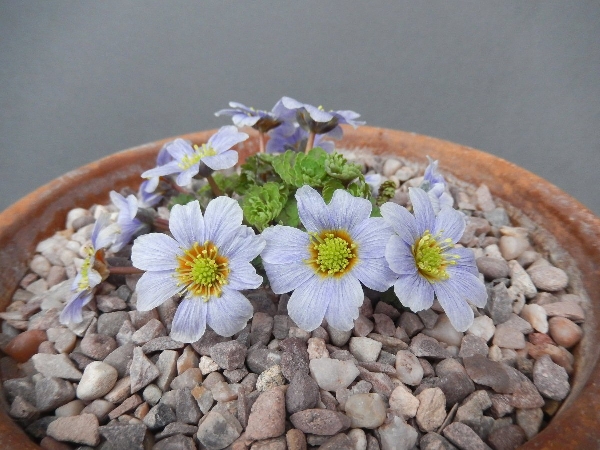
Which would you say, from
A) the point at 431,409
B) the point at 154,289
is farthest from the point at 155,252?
the point at 431,409

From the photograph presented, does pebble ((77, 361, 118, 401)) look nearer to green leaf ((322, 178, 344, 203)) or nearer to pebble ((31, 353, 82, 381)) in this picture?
pebble ((31, 353, 82, 381))

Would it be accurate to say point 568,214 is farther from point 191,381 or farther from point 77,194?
point 77,194

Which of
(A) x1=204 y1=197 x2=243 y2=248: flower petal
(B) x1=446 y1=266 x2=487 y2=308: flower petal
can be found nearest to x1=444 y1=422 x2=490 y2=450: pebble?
(B) x1=446 y1=266 x2=487 y2=308: flower petal

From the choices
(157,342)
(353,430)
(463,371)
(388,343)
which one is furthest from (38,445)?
(463,371)

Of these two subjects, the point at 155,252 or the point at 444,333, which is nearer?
the point at 155,252

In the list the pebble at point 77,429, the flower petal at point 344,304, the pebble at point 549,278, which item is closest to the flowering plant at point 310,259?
the flower petal at point 344,304

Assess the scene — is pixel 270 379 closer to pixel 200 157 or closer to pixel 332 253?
pixel 332 253
